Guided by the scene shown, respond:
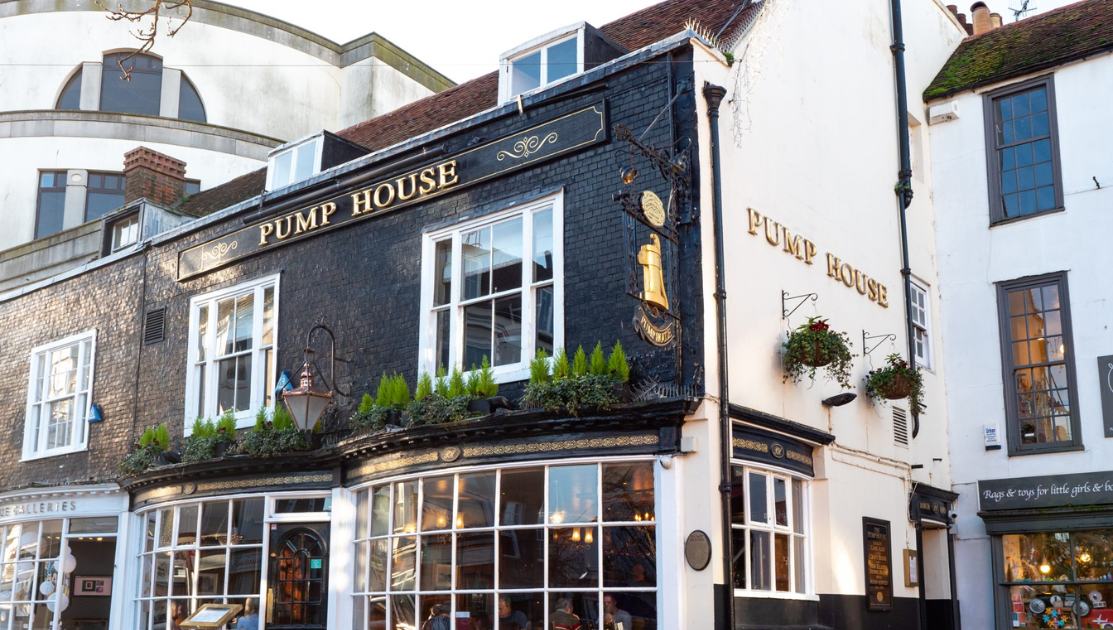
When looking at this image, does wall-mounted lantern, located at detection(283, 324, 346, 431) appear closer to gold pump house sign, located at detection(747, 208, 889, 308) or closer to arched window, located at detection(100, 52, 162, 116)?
gold pump house sign, located at detection(747, 208, 889, 308)

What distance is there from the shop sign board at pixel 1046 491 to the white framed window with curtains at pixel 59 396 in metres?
13.1

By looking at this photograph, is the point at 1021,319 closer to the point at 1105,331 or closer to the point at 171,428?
the point at 1105,331

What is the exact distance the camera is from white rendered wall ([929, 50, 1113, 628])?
46.2 feet

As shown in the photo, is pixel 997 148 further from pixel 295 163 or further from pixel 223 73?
pixel 223 73

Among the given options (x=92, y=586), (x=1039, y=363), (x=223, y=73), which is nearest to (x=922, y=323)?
(x=1039, y=363)

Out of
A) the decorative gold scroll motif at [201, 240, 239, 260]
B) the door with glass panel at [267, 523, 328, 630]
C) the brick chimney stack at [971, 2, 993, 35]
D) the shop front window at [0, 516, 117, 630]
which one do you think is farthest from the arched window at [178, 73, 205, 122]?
the brick chimney stack at [971, 2, 993, 35]

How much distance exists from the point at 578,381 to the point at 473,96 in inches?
276

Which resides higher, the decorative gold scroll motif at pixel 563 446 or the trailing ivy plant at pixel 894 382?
the trailing ivy plant at pixel 894 382

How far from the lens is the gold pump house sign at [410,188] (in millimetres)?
12203

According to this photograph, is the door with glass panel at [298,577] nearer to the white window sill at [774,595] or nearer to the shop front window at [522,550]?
the shop front window at [522,550]

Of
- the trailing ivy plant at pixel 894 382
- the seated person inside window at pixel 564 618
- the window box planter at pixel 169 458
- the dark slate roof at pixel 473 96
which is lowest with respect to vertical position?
the seated person inside window at pixel 564 618

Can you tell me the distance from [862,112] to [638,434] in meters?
6.37

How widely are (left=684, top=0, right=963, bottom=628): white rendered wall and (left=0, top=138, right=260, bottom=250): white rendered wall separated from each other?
17136 mm

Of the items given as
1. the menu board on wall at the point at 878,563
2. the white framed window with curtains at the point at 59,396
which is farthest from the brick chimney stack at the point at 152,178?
the menu board on wall at the point at 878,563
